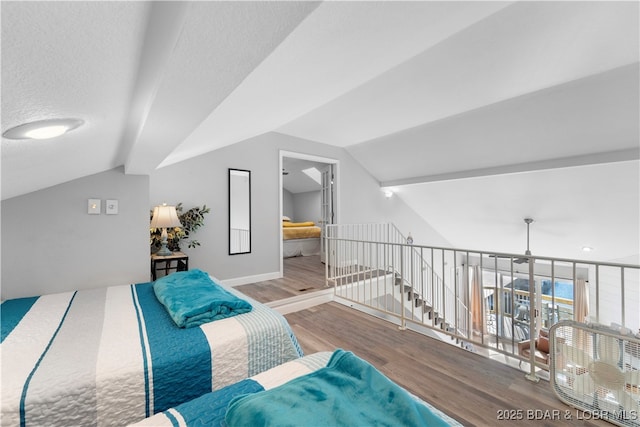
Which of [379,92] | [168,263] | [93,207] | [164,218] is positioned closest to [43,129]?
[93,207]

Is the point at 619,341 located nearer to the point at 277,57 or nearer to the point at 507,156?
the point at 277,57

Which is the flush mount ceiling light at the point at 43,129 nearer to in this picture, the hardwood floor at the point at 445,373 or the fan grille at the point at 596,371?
the hardwood floor at the point at 445,373

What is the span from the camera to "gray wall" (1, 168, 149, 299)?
2.14m

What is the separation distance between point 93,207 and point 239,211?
5.85ft

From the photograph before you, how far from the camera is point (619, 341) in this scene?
1528 millimetres

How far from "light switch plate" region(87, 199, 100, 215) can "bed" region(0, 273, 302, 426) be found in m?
0.83

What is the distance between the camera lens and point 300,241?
615cm

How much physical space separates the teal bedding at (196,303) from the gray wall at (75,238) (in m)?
0.77

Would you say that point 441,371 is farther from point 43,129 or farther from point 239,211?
point 239,211

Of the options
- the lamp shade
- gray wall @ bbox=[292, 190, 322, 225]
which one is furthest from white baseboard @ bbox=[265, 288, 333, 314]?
gray wall @ bbox=[292, 190, 322, 225]

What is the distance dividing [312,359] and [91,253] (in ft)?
7.72

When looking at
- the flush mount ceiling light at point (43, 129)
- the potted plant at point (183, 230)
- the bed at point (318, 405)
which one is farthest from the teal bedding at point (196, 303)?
the potted plant at point (183, 230)

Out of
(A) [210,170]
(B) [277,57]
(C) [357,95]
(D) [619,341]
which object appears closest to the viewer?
(B) [277,57]

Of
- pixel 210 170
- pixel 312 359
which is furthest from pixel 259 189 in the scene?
pixel 312 359
